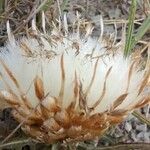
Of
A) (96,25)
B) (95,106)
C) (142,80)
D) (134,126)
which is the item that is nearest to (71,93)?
(95,106)

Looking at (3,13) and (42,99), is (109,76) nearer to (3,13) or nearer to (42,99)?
(42,99)

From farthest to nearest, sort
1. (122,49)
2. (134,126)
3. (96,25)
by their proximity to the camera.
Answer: (96,25)
(134,126)
(122,49)

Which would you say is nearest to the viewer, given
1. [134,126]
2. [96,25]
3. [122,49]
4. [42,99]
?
[42,99]

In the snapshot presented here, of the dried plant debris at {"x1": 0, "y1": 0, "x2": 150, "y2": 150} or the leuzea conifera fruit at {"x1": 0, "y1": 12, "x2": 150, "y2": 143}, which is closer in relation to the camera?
the leuzea conifera fruit at {"x1": 0, "y1": 12, "x2": 150, "y2": 143}

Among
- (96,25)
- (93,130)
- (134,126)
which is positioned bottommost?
(134,126)

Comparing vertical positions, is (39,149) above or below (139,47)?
below

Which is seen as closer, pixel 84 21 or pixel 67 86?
pixel 67 86

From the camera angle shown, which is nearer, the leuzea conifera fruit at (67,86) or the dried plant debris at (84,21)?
the leuzea conifera fruit at (67,86)

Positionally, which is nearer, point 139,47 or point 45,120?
point 45,120
